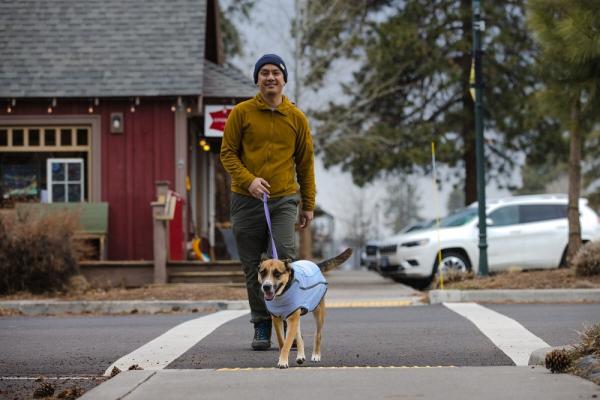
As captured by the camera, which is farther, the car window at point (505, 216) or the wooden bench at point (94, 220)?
the car window at point (505, 216)

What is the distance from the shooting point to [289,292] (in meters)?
7.04

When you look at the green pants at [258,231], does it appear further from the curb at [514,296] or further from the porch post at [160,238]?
the porch post at [160,238]

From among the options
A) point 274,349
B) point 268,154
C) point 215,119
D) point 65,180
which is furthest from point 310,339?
point 65,180

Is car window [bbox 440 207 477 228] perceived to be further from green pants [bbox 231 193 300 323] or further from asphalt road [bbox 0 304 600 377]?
green pants [bbox 231 193 300 323]

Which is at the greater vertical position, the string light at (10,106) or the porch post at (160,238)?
the string light at (10,106)

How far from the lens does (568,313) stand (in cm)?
1166

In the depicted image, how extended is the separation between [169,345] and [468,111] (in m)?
21.5

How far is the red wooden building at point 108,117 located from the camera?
19047mm

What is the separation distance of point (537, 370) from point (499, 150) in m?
25.6

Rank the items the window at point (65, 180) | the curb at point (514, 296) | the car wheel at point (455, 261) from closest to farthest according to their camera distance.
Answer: the curb at point (514, 296) → the window at point (65, 180) → the car wheel at point (455, 261)

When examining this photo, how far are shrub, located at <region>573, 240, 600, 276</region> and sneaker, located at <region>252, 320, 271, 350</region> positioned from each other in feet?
27.6

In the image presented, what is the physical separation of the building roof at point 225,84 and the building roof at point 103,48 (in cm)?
4

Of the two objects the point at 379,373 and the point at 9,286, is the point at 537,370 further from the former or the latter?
the point at 9,286

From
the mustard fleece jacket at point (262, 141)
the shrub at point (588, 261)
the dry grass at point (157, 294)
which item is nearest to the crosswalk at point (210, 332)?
the mustard fleece jacket at point (262, 141)
